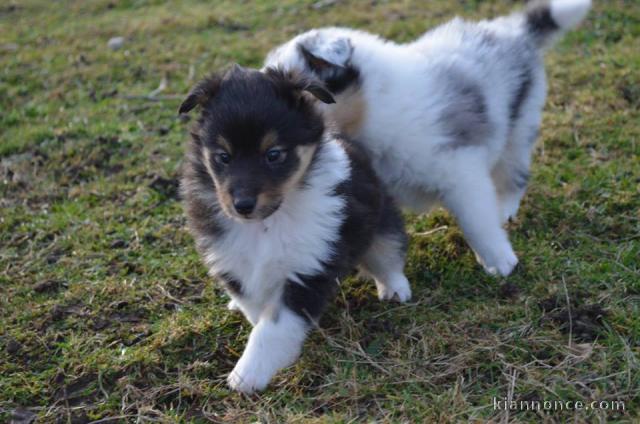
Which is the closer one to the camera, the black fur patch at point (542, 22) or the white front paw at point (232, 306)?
the white front paw at point (232, 306)

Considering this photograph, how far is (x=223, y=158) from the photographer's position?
319cm

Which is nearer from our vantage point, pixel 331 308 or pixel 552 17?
pixel 331 308

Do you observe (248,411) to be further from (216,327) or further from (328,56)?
(328,56)

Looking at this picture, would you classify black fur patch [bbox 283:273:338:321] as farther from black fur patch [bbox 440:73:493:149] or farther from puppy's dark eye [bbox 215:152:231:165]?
black fur patch [bbox 440:73:493:149]

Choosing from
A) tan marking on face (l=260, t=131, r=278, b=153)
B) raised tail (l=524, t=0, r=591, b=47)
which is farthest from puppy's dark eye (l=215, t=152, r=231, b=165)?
raised tail (l=524, t=0, r=591, b=47)

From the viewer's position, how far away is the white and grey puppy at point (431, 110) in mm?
4039

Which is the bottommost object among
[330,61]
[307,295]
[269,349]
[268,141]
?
[269,349]

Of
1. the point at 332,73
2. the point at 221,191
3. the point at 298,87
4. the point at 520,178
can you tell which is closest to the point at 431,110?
the point at 332,73

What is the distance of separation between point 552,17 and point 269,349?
9.77 feet

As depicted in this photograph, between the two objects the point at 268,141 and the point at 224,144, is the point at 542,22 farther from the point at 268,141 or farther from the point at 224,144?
the point at 224,144

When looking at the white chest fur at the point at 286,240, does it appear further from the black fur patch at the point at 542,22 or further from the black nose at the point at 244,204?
the black fur patch at the point at 542,22

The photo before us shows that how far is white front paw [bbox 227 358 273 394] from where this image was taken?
10.7 feet

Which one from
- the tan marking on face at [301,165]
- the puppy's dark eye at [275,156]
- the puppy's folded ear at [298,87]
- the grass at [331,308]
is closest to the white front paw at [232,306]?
the grass at [331,308]

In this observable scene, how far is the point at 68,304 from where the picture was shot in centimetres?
407
